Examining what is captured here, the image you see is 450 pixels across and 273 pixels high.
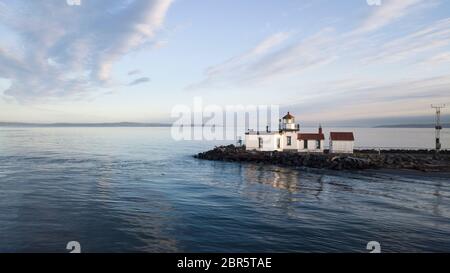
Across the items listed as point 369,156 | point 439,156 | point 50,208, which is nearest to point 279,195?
point 50,208

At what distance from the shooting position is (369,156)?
46.2 metres

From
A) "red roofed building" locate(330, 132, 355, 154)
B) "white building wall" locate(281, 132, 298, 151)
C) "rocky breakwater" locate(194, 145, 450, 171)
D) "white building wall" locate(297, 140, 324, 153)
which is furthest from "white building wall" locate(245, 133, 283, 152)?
"red roofed building" locate(330, 132, 355, 154)

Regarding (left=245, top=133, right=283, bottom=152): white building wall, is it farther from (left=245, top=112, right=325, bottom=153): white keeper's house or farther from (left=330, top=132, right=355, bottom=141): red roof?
(left=330, top=132, right=355, bottom=141): red roof

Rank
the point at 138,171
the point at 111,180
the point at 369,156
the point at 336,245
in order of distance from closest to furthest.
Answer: the point at 336,245 → the point at 111,180 → the point at 138,171 → the point at 369,156

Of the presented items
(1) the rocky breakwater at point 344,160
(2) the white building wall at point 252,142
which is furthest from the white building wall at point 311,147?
(2) the white building wall at point 252,142

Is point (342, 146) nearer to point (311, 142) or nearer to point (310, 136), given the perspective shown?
point (311, 142)

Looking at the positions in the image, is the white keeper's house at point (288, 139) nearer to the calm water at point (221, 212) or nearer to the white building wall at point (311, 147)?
the white building wall at point (311, 147)

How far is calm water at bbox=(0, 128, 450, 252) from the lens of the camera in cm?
1476

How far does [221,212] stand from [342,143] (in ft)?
114

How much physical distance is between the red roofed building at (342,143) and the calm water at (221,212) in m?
14.4
